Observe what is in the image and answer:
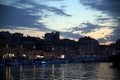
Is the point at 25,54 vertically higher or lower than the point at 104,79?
lower

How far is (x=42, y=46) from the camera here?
189750mm

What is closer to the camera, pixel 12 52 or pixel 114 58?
pixel 114 58

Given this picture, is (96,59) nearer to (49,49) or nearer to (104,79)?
(49,49)

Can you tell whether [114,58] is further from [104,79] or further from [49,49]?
[49,49]

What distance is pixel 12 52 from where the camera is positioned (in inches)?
6053

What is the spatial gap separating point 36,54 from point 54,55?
11.8 meters

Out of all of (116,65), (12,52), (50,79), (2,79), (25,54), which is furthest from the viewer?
(25,54)

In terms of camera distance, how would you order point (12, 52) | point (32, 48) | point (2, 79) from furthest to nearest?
point (32, 48) → point (12, 52) → point (2, 79)

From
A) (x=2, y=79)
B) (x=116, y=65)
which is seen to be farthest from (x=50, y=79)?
(x=116, y=65)

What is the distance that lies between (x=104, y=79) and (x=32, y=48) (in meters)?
135

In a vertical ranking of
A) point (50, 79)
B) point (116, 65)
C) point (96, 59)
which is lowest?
point (96, 59)

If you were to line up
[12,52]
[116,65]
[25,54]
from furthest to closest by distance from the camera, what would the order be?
[25,54], [12,52], [116,65]

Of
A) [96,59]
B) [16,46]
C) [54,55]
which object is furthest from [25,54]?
[96,59]

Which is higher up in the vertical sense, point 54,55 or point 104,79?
point 104,79
